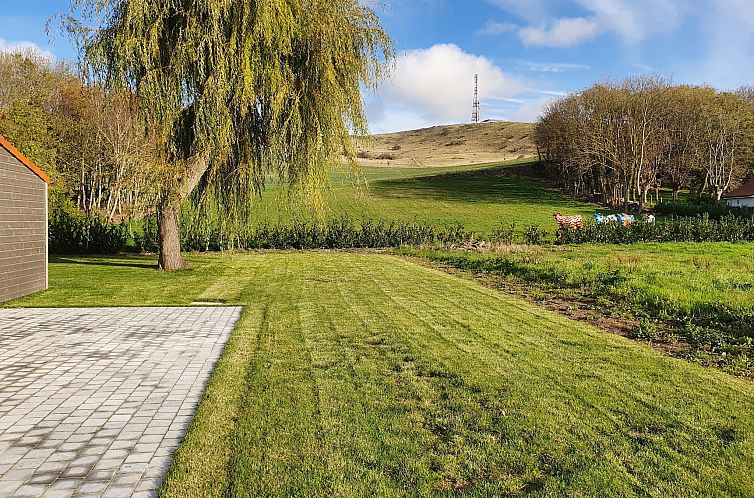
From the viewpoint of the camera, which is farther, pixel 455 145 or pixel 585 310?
pixel 455 145

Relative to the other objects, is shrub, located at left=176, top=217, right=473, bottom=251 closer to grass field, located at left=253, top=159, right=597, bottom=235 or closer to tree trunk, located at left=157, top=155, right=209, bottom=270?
grass field, located at left=253, top=159, right=597, bottom=235

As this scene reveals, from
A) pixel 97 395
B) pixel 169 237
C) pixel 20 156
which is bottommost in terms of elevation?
pixel 97 395

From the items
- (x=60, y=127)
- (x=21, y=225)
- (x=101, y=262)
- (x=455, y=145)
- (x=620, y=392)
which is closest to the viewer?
(x=620, y=392)

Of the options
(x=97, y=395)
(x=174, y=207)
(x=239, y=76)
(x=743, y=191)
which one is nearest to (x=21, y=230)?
(x=174, y=207)

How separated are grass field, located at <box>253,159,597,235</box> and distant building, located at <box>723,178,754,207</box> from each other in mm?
11849

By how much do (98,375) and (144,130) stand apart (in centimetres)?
776

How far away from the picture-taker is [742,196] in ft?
140

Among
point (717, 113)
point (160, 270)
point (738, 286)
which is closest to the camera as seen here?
point (738, 286)

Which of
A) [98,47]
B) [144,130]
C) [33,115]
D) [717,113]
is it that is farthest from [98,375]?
[717,113]

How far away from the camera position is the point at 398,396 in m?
4.53

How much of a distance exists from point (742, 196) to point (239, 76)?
142 feet

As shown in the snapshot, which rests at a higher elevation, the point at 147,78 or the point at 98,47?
the point at 98,47

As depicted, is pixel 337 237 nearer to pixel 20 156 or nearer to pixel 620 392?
pixel 20 156

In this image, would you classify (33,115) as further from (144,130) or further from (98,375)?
(98,375)
